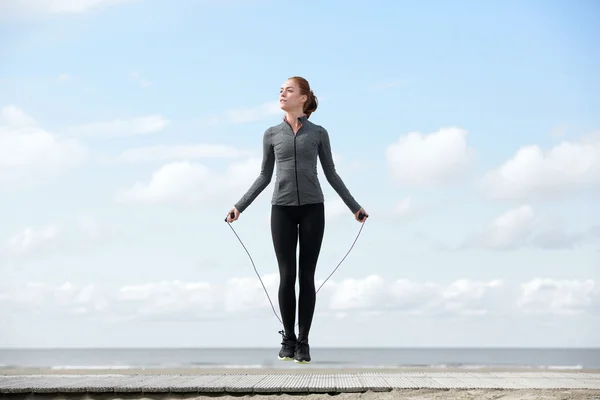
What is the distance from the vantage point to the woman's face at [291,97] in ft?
21.6

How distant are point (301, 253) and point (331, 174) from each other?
781 mm

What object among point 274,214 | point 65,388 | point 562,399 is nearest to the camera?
point 562,399

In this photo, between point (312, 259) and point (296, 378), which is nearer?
point (312, 259)

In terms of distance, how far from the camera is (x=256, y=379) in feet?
23.7

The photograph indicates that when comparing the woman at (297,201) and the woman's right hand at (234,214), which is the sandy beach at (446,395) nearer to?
the woman at (297,201)

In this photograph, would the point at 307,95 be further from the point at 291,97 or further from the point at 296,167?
the point at 296,167

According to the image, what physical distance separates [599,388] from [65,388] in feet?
16.4

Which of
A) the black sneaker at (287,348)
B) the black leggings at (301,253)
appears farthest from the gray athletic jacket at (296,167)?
the black sneaker at (287,348)

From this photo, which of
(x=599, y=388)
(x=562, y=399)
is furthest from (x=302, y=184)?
(x=599, y=388)

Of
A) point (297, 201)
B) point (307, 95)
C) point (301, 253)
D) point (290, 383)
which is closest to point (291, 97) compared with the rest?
point (307, 95)

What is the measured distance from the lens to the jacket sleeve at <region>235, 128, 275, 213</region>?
6652mm

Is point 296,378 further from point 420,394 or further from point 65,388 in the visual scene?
point 65,388

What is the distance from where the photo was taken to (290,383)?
22.3 feet

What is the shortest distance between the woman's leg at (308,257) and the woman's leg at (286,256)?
6cm
